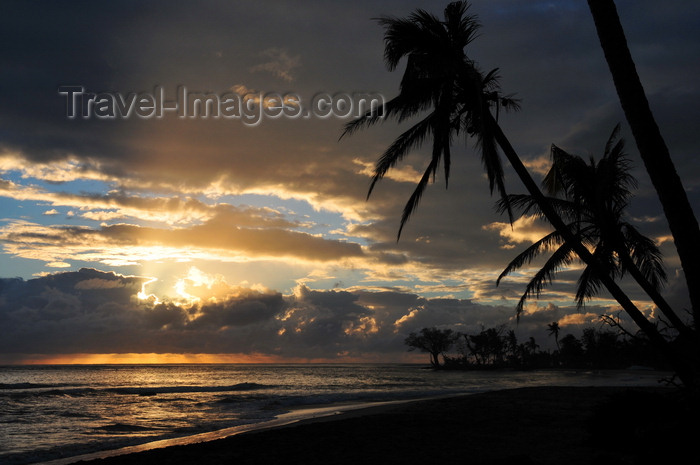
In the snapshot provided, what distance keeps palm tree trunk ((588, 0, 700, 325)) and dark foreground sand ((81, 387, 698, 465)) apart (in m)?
1.78

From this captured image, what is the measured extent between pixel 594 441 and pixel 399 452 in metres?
3.38

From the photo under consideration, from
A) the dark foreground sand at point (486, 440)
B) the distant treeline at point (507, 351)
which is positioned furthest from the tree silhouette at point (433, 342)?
the dark foreground sand at point (486, 440)

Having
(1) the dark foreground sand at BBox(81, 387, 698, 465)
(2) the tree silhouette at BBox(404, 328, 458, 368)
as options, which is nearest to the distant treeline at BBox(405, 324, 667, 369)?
(2) the tree silhouette at BBox(404, 328, 458, 368)

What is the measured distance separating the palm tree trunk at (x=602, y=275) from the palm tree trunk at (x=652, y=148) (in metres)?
2.24

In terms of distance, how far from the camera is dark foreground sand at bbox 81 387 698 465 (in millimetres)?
5879

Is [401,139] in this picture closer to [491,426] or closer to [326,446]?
[326,446]

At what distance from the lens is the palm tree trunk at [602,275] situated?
6.51m

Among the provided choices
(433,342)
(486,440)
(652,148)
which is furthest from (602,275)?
(433,342)

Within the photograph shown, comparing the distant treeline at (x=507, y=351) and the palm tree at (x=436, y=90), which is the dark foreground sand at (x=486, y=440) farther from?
the distant treeline at (x=507, y=351)

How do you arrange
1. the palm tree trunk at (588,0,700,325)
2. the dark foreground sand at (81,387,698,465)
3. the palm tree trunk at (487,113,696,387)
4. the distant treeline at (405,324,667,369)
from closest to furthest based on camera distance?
the palm tree trunk at (588,0,700,325) < the dark foreground sand at (81,387,698,465) < the palm tree trunk at (487,113,696,387) < the distant treeline at (405,324,667,369)

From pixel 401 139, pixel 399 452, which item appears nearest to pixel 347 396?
pixel 399 452

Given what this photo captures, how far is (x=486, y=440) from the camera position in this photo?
962 centimetres

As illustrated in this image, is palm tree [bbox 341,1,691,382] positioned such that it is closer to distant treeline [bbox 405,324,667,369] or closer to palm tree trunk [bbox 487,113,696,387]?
palm tree trunk [bbox 487,113,696,387]

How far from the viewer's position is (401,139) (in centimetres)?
897
